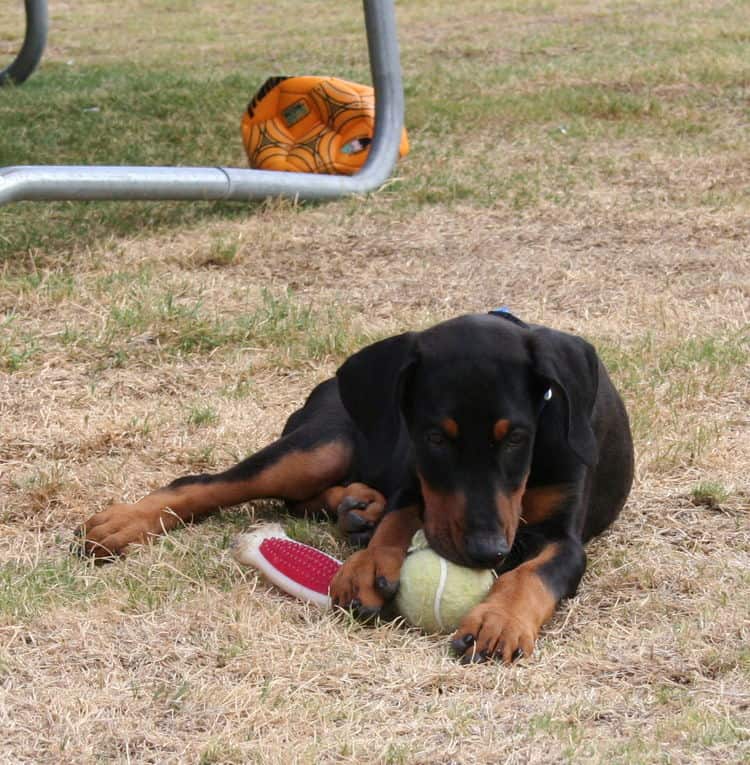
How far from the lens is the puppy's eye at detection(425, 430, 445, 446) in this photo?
12.0 feet

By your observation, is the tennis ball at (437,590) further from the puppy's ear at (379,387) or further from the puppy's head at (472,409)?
the puppy's ear at (379,387)

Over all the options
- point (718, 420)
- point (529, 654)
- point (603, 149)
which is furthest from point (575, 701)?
point (603, 149)

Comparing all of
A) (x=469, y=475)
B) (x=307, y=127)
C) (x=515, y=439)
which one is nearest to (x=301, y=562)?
(x=469, y=475)

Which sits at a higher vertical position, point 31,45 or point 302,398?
point 31,45

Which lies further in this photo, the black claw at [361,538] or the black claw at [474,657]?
the black claw at [361,538]

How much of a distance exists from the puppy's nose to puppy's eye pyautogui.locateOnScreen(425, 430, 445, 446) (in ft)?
0.89

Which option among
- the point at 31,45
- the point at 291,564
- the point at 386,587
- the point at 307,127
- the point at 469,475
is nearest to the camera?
the point at 469,475

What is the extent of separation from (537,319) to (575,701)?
340 centimetres

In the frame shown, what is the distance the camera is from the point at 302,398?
18.5 ft

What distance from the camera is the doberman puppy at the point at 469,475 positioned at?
11.8 feet

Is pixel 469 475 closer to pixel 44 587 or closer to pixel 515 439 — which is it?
pixel 515 439

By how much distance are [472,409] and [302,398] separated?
2066mm

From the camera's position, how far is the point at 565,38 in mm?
15039

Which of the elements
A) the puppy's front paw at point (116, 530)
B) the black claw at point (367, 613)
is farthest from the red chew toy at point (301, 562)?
the puppy's front paw at point (116, 530)
